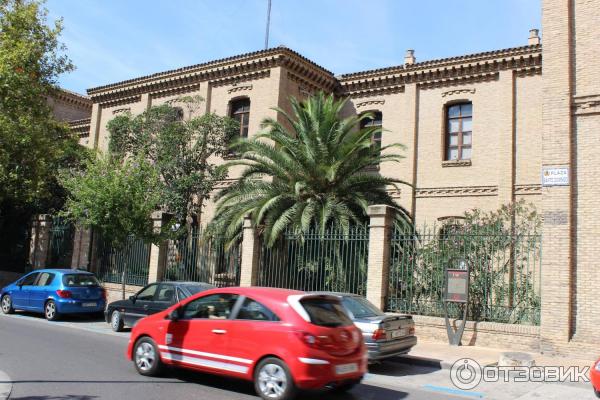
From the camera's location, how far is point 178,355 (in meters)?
7.88

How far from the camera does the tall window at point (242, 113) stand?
23856 mm

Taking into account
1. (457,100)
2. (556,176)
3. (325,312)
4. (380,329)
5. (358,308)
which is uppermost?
(457,100)

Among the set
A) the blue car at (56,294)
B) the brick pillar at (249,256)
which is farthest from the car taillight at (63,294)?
the brick pillar at (249,256)

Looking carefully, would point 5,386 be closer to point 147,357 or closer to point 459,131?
point 147,357

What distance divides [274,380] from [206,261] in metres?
12.1

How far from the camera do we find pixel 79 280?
52.2ft

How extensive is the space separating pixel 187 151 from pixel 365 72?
28.4 feet

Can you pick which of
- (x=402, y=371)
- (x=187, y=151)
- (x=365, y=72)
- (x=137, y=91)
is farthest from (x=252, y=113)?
(x=402, y=371)

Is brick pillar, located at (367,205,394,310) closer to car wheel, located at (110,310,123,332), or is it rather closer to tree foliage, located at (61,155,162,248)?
car wheel, located at (110,310,123,332)

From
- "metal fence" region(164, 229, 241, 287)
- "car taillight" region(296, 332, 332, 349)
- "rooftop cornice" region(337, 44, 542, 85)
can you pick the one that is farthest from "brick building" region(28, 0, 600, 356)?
"car taillight" region(296, 332, 332, 349)

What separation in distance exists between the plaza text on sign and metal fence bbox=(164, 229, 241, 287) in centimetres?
740

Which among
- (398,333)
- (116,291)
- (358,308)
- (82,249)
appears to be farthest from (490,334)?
(82,249)

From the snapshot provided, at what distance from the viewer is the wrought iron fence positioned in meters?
23.4

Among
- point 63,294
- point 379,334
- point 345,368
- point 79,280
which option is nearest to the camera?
point 345,368
